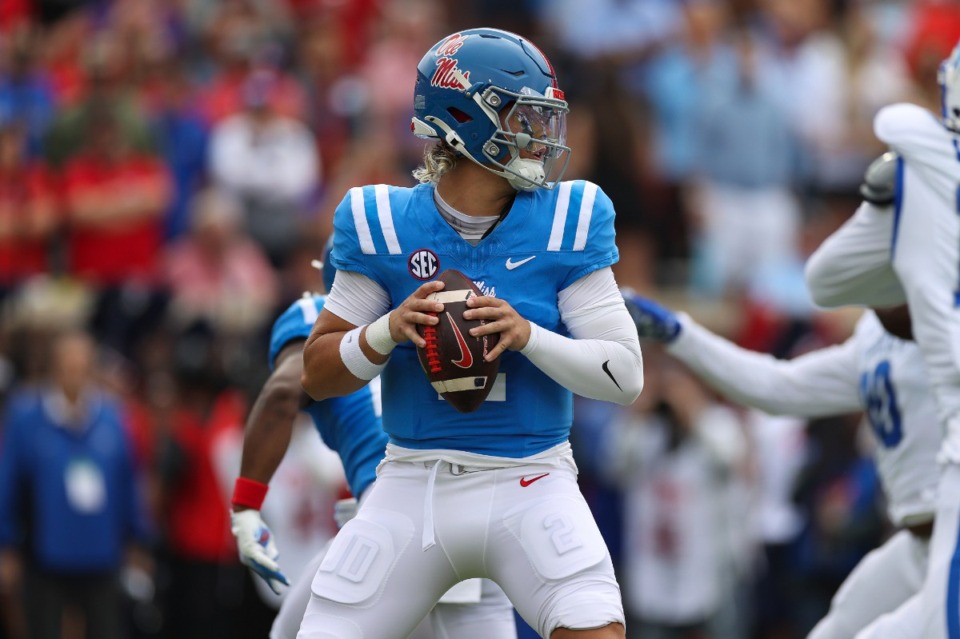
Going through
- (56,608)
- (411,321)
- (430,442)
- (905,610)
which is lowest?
(56,608)

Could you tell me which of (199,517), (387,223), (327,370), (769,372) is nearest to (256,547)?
(327,370)

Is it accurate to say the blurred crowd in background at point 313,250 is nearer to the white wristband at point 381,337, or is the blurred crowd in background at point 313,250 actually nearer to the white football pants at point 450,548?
the white football pants at point 450,548

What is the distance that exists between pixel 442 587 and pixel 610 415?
6.08m

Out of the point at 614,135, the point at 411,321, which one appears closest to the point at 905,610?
the point at 411,321

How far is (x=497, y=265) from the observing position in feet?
16.0

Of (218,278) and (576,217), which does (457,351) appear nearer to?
(576,217)

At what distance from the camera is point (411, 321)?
4.70 metres

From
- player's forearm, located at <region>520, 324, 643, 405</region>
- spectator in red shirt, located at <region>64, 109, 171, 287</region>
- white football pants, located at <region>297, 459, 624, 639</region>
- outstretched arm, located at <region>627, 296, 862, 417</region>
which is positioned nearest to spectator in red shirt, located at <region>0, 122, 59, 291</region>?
spectator in red shirt, located at <region>64, 109, 171, 287</region>

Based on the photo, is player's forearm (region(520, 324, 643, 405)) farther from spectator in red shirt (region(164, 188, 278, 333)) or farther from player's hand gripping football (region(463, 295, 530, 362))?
spectator in red shirt (region(164, 188, 278, 333))

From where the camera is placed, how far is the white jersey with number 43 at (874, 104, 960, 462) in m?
5.43

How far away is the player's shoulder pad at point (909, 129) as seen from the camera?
18.4 feet

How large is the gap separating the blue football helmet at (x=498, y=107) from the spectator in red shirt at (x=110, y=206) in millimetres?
6911

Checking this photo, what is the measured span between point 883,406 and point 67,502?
219 inches

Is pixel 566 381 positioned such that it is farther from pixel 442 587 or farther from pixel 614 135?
pixel 614 135
